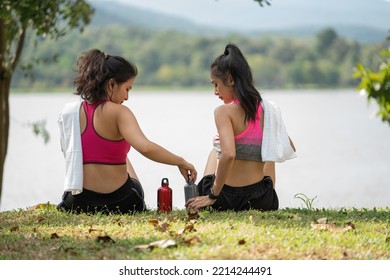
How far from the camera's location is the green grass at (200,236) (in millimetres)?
4492

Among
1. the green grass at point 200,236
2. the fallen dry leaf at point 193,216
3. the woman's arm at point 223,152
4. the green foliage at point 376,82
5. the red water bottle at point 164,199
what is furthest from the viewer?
the red water bottle at point 164,199

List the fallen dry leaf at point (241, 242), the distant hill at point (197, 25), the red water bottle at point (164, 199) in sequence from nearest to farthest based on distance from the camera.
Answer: the fallen dry leaf at point (241, 242)
the red water bottle at point (164, 199)
the distant hill at point (197, 25)

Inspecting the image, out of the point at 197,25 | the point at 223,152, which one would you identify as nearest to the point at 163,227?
the point at 223,152

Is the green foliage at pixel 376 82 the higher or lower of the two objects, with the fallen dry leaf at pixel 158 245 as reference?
higher

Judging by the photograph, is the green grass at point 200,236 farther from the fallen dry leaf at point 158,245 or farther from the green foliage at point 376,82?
the green foliage at point 376,82

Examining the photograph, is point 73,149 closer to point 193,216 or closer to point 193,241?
point 193,216

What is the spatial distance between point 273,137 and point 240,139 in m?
0.24

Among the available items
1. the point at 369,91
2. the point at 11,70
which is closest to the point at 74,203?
the point at 369,91

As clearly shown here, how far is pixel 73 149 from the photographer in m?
6.04

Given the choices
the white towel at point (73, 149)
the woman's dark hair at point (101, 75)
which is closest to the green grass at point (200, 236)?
the white towel at point (73, 149)

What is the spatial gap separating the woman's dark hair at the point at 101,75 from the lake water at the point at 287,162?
1.11m

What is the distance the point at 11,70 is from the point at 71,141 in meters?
3.81

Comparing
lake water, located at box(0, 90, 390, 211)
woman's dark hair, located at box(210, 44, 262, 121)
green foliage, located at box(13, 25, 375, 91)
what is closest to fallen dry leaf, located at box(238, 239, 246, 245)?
woman's dark hair, located at box(210, 44, 262, 121)

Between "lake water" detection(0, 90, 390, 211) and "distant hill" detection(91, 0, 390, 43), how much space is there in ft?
63.9
